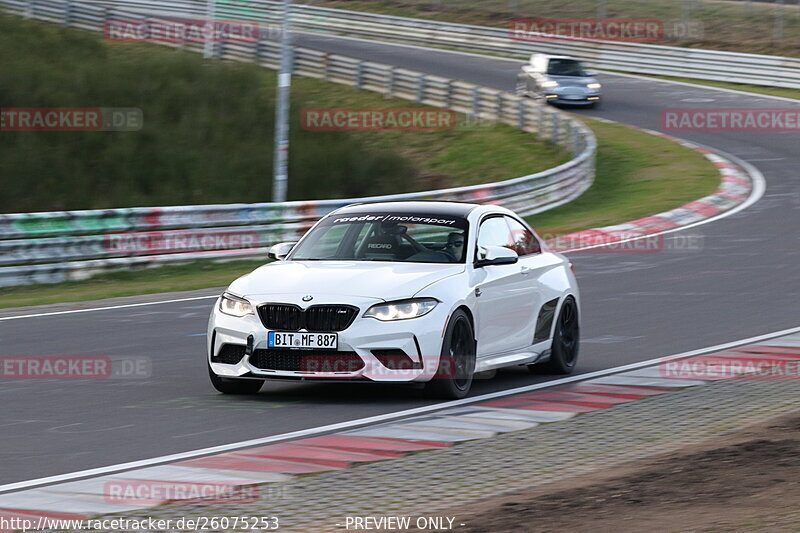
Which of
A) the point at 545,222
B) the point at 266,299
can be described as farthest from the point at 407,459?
the point at 545,222

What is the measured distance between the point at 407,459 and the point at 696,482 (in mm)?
1733

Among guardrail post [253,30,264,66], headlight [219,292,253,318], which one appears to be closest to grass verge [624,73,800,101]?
guardrail post [253,30,264,66]

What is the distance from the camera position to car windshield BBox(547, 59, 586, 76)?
42.1 meters

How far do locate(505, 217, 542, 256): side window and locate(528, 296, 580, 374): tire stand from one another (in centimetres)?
56

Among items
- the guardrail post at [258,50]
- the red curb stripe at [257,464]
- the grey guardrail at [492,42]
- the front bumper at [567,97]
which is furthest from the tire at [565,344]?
the guardrail post at [258,50]

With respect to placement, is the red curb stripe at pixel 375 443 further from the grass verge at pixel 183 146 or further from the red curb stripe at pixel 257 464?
the grass verge at pixel 183 146

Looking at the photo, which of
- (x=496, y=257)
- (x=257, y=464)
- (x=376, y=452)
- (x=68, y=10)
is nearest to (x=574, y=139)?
(x=496, y=257)

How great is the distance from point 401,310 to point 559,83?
Answer: 33.1 metres

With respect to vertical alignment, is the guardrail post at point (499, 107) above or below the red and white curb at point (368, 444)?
below

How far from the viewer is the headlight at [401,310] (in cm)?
945

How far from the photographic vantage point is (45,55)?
121 ft

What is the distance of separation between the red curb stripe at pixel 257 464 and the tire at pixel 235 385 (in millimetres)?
2223

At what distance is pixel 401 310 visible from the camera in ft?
31.2

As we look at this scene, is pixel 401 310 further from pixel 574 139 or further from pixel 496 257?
pixel 574 139
